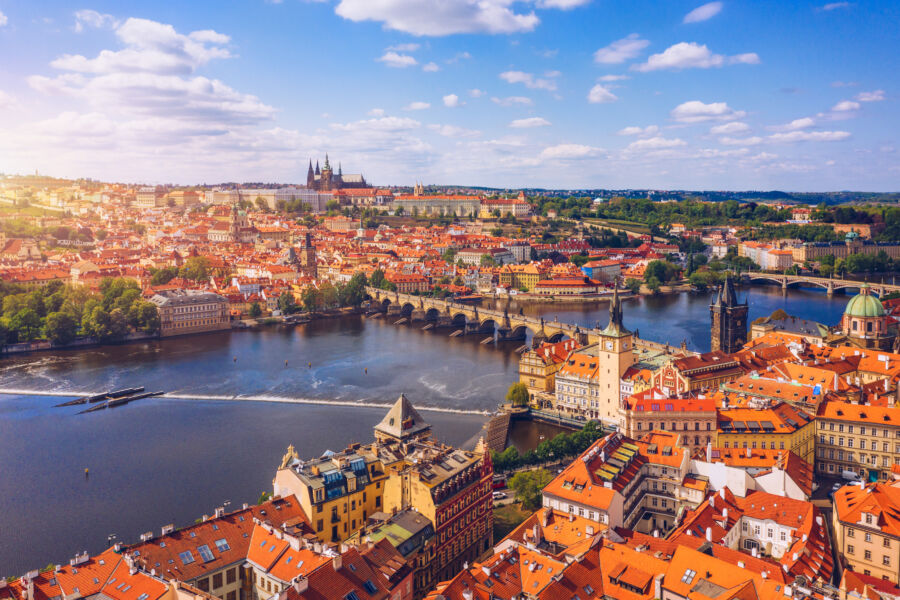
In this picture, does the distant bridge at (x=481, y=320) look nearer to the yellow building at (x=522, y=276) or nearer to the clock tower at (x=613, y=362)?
the clock tower at (x=613, y=362)

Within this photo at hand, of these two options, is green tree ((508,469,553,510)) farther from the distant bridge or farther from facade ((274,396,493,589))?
the distant bridge

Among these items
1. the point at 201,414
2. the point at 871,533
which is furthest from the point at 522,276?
the point at 871,533

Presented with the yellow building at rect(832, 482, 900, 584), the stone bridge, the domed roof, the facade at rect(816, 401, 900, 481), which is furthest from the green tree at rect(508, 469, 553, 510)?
the stone bridge

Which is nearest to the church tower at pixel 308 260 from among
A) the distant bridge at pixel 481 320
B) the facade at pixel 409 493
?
the distant bridge at pixel 481 320

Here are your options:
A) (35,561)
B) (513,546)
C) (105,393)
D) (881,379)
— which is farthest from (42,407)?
(881,379)

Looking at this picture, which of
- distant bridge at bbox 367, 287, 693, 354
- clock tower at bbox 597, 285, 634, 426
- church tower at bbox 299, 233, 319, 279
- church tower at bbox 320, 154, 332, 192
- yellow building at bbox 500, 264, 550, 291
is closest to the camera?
clock tower at bbox 597, 285, 634, 426

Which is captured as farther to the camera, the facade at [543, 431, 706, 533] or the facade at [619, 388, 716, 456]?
the facade at [619, 388, 716, 456]
